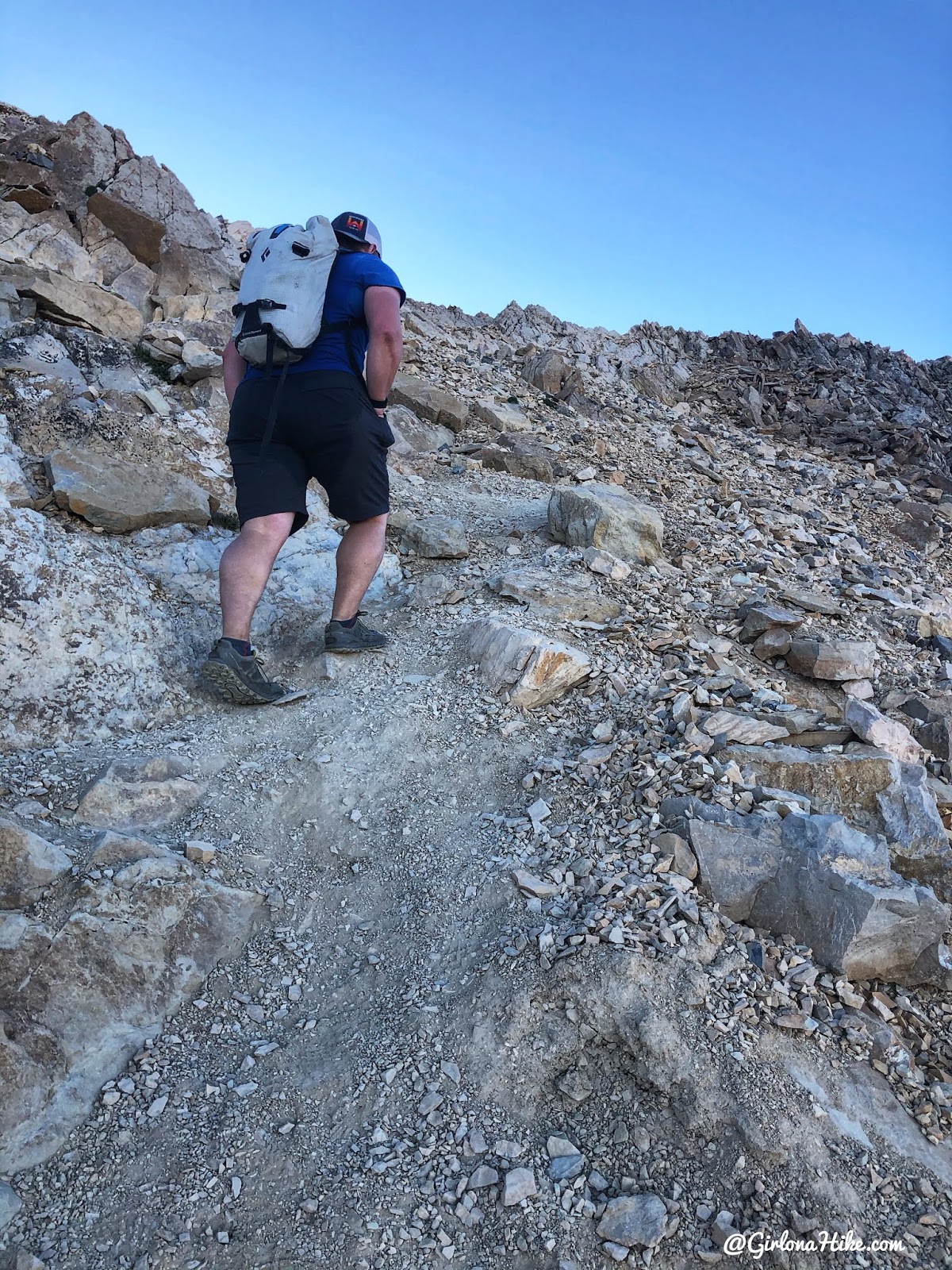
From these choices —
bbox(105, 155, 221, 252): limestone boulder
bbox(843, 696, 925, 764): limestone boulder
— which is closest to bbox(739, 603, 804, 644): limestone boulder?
bbox(843, 696, 925, 764): limestone boulder

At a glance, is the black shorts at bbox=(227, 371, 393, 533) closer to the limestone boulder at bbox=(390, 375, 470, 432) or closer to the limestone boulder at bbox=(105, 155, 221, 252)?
the limestone boulder at bbox=(390, 375, 470, 432)

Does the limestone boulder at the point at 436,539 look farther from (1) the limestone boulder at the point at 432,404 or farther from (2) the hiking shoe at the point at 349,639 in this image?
(1) the limestone boulder at the point at 432,404

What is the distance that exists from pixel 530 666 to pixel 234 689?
149cm

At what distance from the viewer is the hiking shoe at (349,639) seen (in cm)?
440

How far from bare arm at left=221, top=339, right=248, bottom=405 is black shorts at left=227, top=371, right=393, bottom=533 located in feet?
0.73

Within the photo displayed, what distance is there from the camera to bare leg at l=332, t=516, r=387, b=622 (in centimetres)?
438

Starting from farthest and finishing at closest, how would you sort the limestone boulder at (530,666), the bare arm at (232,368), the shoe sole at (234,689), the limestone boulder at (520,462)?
the limestone boulder at (520,462) < the bare arm at (232,368) < the limestone boulder at (530,666) < the shoe sole at (234,689)

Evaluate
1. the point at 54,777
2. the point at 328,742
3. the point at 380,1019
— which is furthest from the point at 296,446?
the point at 380,1019

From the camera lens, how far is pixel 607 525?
5641 millimetres

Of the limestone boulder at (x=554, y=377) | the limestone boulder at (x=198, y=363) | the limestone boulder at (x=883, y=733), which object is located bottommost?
the limestone boulder at (x=883, y=733)

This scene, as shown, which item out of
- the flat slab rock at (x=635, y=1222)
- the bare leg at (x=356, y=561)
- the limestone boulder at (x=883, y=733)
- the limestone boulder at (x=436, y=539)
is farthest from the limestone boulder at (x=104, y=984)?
the limestone boulder at (x=436, y=539)

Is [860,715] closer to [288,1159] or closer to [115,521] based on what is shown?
[288,1159]

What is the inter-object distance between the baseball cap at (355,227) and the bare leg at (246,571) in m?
1.51

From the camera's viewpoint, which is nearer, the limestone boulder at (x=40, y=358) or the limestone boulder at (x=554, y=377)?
the limestone boulder at (x=40, y=358)
